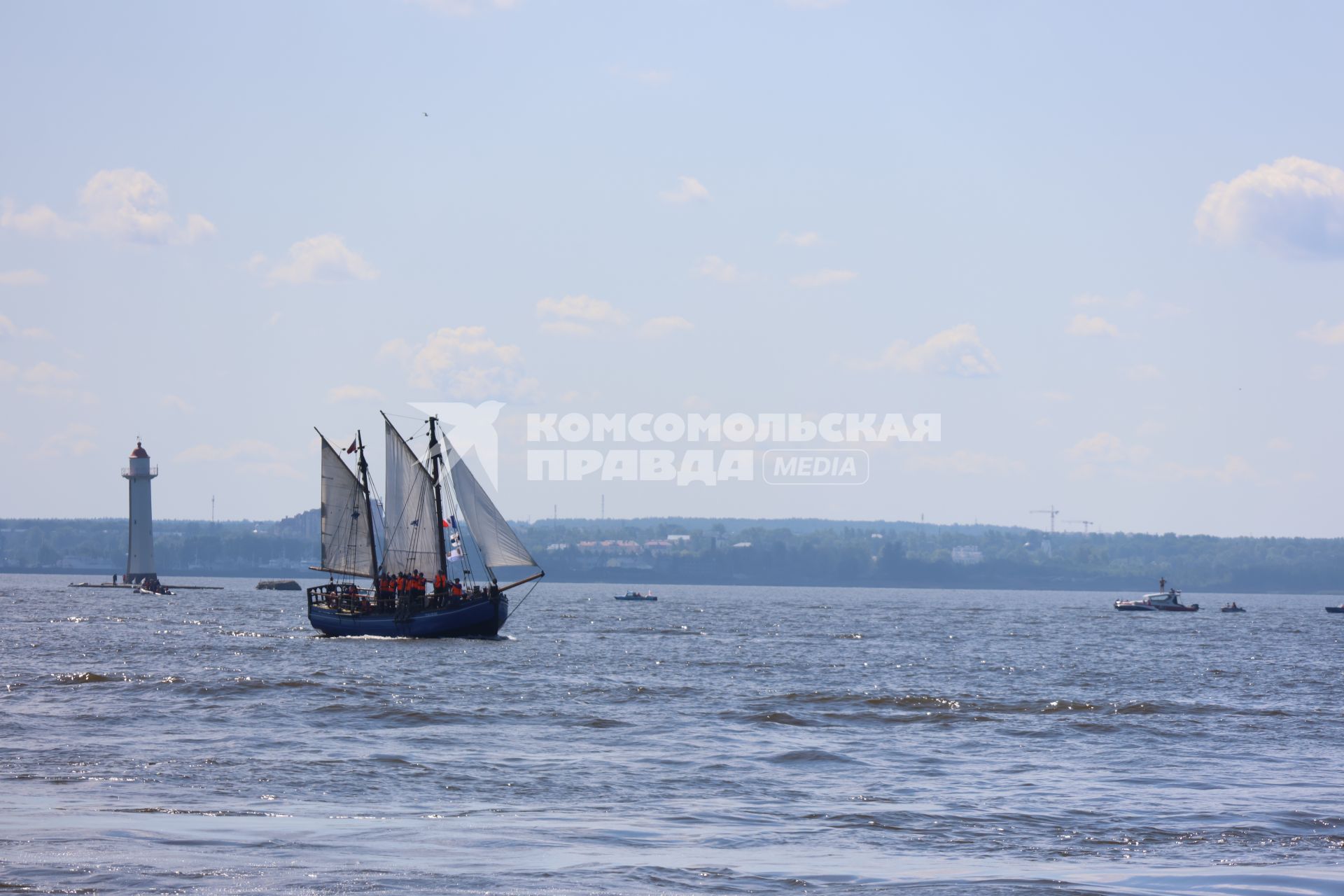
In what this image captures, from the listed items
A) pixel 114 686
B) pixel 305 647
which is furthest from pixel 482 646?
pixel 114 686

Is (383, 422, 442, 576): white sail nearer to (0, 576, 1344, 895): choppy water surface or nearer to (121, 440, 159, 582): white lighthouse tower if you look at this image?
(0, 576, 1344, 895): choppy water surface

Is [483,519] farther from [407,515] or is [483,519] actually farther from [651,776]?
[651,776]

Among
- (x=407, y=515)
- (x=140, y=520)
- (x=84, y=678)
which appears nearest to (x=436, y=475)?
(x=407, y=515)

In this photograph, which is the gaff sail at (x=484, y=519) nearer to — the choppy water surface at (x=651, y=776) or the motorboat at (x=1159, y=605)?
the choppy water surface at (x=651, y=776)

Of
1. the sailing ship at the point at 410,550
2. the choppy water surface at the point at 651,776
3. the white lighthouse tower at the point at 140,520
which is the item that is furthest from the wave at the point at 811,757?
the white lighthouse tower at the point at 140,520

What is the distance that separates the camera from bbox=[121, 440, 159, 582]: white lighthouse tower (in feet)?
497

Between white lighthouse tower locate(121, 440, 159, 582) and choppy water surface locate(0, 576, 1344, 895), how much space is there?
9576 cm

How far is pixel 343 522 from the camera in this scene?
75.4 m

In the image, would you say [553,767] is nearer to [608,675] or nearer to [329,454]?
[608,675]

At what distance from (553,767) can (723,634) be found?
5981 cm

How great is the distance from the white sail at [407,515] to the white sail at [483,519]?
2797 millimetres

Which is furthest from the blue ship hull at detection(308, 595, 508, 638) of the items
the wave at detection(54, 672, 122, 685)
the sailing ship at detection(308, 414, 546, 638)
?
the wave at detection(54, 672, 122, 685)

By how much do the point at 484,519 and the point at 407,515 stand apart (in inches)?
192

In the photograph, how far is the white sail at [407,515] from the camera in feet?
237
